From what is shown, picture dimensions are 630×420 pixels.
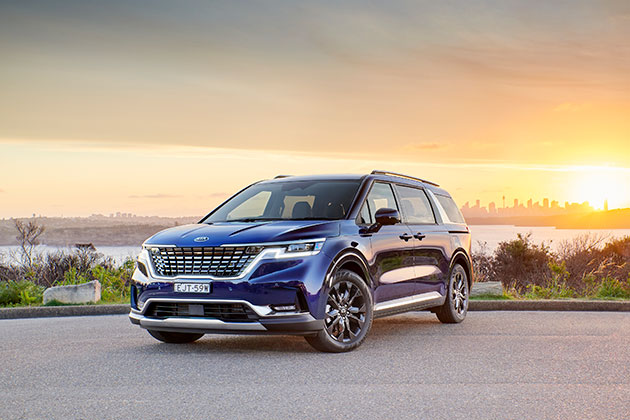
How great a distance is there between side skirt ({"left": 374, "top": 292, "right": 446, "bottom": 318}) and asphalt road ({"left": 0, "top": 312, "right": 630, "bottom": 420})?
0.37 meters

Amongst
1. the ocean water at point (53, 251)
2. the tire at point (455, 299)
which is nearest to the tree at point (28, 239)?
the ocean water at point (53, 251)

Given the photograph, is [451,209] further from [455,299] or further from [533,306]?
[533,306]

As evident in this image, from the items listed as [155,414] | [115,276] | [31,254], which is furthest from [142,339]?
[31,254]

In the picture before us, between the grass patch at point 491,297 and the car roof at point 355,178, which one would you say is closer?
the car roof at point 355,178

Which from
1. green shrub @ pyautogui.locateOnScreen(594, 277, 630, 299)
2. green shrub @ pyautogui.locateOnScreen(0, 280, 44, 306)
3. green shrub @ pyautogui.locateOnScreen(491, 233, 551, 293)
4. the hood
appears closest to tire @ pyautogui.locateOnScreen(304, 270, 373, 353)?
the hood

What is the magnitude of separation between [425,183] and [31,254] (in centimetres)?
1417

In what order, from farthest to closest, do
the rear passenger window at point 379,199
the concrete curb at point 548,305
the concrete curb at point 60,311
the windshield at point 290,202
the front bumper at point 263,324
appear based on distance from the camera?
the concrete curb at point 548,305, the concrete curb at point 60,311, the rear passenger window at point 379,199, the windshield at point 290,202, the front bumper at point 263,324

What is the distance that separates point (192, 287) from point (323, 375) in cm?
187

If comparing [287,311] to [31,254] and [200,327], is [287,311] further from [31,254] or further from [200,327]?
[31,254]

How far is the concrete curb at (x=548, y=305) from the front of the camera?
14.1 meters

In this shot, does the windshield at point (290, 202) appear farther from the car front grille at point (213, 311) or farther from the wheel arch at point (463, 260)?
the wheel arch at point (463, 260)

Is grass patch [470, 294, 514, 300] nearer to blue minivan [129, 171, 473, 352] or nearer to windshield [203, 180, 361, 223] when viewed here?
blue minivan [129, 171, 473, 352]

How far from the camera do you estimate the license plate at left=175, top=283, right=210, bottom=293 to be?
8.56 meters

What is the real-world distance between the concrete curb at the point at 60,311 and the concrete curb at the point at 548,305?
6.07m
